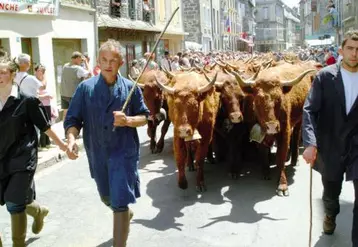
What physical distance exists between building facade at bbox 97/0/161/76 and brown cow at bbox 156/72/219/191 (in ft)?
42.9

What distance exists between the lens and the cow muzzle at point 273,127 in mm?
5992

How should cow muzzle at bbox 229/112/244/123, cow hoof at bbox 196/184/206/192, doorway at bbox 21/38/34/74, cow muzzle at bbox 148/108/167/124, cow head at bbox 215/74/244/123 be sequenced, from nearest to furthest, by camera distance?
cow hoof at bbox 196/184/206/192 → cow muzzle at bbox 229/112/244/123 → cow head at bbox 215/74/244/123 → cow muzzle at bbox 148/108/167/124 → doorway at bbox 21/38/34/74

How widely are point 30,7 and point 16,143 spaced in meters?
9.78

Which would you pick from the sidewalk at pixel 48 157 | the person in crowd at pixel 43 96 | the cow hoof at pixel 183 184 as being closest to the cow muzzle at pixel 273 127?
the cow hoof at pixel 183 184

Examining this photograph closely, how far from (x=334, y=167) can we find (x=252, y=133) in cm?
215

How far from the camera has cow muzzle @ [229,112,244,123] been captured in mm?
6766

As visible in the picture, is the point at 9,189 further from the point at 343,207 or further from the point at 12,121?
the point at 343,207

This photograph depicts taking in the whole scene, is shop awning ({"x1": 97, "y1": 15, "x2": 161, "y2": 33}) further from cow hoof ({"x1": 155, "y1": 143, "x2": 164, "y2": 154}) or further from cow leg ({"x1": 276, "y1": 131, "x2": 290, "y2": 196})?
cow leg ({"x1": 276, "y1": 131, "x2": 290, "y2": 196})

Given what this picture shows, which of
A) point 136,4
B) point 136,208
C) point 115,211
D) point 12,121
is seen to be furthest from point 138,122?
point 136,4

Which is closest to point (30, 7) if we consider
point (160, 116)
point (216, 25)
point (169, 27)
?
point (160, 116)

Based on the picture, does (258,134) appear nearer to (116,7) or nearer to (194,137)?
(194,137)

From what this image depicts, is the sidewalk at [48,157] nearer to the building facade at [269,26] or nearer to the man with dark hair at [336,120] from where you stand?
the man with dark hair at [336,120]

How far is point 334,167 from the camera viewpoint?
4336 millimetres

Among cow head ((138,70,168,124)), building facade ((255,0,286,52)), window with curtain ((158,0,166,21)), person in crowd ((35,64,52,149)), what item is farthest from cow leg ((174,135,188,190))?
building facade ((255,0,286,52))
